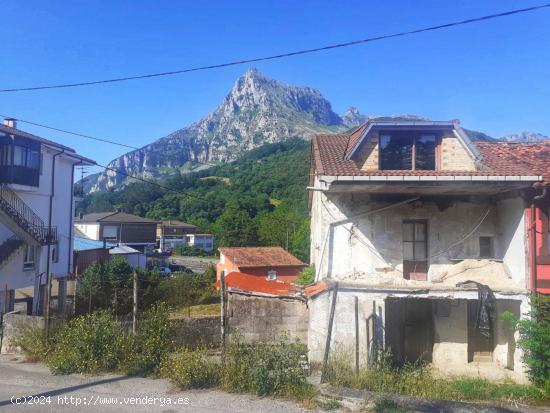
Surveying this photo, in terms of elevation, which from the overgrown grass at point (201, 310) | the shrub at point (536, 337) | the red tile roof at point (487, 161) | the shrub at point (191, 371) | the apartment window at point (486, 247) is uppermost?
the red tile roof at point (487, 161)

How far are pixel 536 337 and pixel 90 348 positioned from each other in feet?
34.3

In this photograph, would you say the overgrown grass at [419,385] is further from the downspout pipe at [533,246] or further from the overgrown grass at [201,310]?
the overgrown grass at [201,310]

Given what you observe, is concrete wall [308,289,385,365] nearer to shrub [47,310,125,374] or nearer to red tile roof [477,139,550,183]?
shrub [47,310,125,374]

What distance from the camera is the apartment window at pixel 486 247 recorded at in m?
12.2

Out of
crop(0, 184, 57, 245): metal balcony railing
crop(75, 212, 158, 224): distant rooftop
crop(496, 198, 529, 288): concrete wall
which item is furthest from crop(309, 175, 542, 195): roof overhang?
crop(75, 212, 158, 224): distant rooftop

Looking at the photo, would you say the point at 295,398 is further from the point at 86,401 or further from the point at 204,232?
the point at 204,232

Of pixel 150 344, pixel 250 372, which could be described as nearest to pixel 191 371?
pixel 250 372

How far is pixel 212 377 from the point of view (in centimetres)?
945

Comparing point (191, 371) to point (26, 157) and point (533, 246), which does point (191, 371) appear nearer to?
point (533, 246)

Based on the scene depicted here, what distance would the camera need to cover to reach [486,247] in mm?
12242

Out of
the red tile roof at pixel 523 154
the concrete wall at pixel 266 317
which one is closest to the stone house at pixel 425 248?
the red tile roof at pixel 523 154

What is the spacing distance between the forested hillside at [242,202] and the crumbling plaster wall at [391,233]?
107 feet

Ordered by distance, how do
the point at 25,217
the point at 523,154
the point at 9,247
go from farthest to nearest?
the point at 25,217 < the point at 9,247 < the point at 523,154

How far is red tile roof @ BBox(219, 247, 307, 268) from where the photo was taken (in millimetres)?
30547
